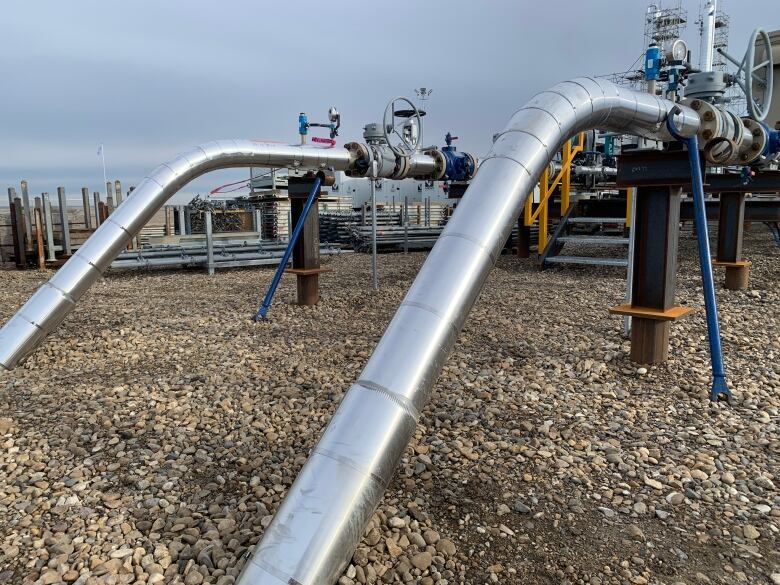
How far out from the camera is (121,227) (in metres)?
6.09

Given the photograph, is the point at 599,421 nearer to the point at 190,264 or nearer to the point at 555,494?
the point at 555,494

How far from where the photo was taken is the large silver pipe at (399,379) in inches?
85.8

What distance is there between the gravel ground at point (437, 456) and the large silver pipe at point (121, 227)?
0.48 meters

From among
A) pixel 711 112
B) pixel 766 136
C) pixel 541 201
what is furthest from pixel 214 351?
pixel 541 201

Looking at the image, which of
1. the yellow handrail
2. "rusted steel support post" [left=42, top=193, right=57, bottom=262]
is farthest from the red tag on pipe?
"rusted steel support post" [left=42, top=193, right=57, bottom=262]

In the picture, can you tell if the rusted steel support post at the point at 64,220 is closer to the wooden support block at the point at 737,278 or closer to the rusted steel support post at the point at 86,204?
the rusted steel support post at the point at 86,204

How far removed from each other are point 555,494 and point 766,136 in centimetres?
542

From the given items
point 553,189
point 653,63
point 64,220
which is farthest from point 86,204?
point 653,63

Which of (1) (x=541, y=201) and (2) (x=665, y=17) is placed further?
(2) (x=665, y=17)

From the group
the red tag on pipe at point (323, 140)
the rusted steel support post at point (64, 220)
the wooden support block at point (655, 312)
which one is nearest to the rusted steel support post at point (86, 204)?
the rusted steel support post at point (64, 220)

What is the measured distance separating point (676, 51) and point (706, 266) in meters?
2.26

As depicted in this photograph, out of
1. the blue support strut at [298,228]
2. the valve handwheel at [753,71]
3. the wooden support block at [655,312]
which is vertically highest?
the valve handwheel at [753,71]

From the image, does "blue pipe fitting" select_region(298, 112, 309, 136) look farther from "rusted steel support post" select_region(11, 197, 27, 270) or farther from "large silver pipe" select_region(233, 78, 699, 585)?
"rusted steel support post" select_region(11, 197, 27, 270)

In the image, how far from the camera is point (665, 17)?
31.7m
